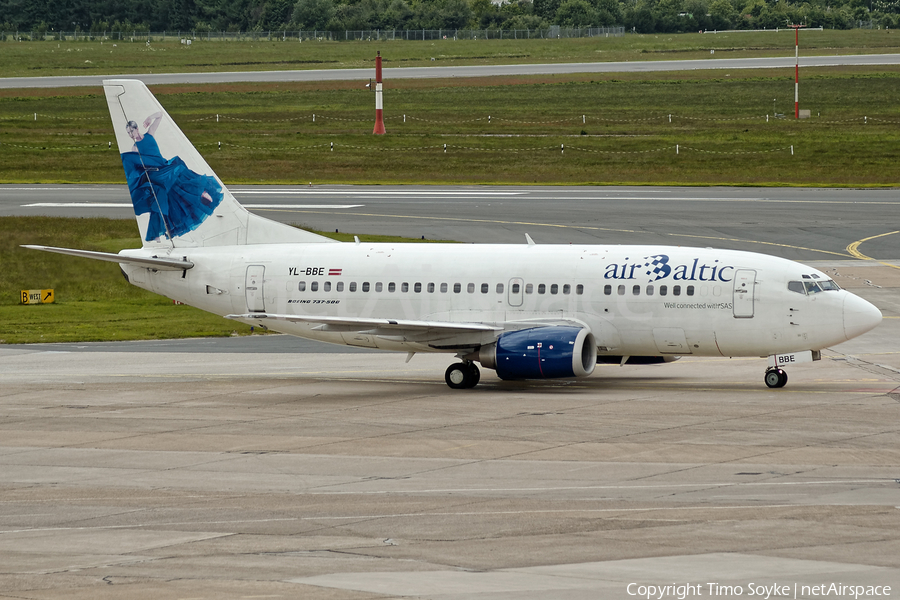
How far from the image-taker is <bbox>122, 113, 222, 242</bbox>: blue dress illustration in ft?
128

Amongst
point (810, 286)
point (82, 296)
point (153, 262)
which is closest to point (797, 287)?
point (810, 286)

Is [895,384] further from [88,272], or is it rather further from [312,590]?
[88,272]

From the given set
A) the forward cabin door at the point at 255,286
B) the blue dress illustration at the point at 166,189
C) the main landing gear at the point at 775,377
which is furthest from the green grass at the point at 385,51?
the main landing gear at the point at 775,377

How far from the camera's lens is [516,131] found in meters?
110

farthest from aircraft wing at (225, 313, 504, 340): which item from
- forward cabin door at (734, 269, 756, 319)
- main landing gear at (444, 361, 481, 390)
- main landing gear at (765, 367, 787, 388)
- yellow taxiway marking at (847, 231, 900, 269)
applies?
yellow taxiway marking at (847, 231, 900, 269)

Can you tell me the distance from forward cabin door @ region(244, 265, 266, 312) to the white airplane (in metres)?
0.05

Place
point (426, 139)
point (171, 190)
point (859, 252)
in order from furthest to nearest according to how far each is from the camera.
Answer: point (426, 139) → point (859, 252) → point (171, 190)

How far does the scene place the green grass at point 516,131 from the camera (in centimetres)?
9279

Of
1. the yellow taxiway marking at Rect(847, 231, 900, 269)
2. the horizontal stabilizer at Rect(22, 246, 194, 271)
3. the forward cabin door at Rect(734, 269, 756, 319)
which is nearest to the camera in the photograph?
the forward cabin door at Rect(734, 269, 756, 319)

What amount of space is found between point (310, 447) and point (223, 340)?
18761 mm

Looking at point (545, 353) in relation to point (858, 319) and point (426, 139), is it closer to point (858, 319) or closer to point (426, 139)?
point (858, 319)

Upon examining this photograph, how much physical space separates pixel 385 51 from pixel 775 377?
15275cm

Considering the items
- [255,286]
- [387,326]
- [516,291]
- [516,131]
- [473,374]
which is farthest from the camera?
[516,131]

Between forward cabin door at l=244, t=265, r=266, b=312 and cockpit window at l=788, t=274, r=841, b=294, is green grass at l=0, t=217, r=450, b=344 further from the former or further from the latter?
cockpit window at l=788, t=274, r=841, b=294
